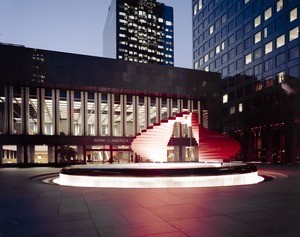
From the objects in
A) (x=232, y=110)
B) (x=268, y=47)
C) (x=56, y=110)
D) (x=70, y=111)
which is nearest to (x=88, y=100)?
(x=70, y=111)

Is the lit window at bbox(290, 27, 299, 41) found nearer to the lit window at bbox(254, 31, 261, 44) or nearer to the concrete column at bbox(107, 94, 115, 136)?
the lit window at bbox(254, 31, 261, 44)

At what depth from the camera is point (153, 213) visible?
851 cm

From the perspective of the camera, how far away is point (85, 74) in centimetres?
4131

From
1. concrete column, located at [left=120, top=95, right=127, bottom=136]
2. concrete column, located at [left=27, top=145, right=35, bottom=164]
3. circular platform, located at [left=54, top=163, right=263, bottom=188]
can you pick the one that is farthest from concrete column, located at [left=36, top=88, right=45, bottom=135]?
circular platform, located at [left=54, top=163, right=263, bottom=188]

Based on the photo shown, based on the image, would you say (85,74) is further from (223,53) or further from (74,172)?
(223,53)

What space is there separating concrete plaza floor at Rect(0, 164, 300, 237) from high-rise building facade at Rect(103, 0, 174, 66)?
535 ft

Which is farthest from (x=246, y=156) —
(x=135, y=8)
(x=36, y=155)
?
(x=135, y=8)

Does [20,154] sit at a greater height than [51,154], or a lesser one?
greater

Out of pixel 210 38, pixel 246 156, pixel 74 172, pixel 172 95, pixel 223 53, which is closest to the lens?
pixel 74 172

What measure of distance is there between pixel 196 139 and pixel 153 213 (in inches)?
477

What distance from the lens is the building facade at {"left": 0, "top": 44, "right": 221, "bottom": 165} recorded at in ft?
126

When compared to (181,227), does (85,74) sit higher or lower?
higher

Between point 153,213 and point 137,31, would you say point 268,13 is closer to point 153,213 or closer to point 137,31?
point 153,213

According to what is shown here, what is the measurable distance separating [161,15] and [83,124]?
559 ft
